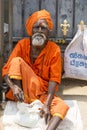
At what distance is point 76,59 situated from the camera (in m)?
5.46

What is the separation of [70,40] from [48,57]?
1873 millimetres

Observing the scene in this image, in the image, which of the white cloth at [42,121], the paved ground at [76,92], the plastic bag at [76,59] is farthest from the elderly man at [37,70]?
the plastic bag at [76,59]

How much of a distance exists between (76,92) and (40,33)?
148 cm

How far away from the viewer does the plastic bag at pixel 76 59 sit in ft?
17.7

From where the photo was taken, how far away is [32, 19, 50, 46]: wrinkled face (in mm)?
3852

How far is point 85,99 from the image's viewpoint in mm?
4715

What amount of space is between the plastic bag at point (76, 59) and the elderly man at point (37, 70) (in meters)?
1.47

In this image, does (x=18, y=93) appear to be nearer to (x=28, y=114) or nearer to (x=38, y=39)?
(x=28, y=114)

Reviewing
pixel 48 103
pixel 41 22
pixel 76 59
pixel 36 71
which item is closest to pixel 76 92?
pixel 76 59

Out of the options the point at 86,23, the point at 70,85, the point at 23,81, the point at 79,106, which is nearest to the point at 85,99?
the point at 79,106

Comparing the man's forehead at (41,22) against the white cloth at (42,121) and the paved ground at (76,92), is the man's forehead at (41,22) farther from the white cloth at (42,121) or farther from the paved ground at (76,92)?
the paved ground at (76,92)

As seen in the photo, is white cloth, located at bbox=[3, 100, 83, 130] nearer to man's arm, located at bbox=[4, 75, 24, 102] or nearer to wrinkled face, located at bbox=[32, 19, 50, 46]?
man's arm, located at bbox=[4, 75, 24, 102]

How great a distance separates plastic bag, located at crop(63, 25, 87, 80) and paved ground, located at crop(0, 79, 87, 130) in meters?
0.14

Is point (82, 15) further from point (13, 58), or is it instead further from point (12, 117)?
point (12, 117)
